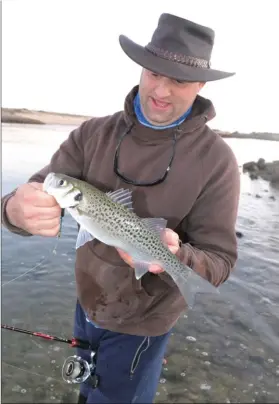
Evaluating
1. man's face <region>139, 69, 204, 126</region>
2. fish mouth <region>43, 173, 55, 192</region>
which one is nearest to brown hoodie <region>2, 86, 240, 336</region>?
man's face <region>139, 69, 204, 126</region>

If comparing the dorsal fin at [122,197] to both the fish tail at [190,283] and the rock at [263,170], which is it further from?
the rock at [263,170]

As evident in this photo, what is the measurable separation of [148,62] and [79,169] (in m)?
1.11

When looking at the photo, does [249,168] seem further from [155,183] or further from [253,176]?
[155,183]

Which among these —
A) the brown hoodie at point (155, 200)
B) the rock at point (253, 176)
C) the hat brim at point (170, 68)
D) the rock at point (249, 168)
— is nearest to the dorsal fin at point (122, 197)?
the brown hoodie at point (155, 200)

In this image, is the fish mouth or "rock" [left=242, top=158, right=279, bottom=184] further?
"rock" [left=242, top=158, right=279, bottom=184]

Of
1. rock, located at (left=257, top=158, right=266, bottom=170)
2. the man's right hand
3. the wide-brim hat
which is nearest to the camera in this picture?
the man's right hand

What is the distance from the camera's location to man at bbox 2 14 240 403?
2.91 metres

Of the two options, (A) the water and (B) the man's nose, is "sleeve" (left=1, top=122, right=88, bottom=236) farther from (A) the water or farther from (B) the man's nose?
(A) the water

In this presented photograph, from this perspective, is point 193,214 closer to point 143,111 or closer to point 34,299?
point 143,111

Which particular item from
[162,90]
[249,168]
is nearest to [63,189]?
[162,90]

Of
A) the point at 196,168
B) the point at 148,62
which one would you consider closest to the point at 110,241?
the point at 196,168

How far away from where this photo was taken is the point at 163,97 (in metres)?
2.90

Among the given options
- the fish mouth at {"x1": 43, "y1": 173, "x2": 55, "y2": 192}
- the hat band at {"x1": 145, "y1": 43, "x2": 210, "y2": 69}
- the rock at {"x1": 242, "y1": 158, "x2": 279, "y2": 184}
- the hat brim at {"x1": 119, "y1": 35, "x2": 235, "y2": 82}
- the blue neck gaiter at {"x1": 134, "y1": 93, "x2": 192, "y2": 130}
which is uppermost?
the hat band at {"x1": 145, "y1": 43, "x2": 210, "y2": 69}

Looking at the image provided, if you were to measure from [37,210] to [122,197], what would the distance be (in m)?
0.64
